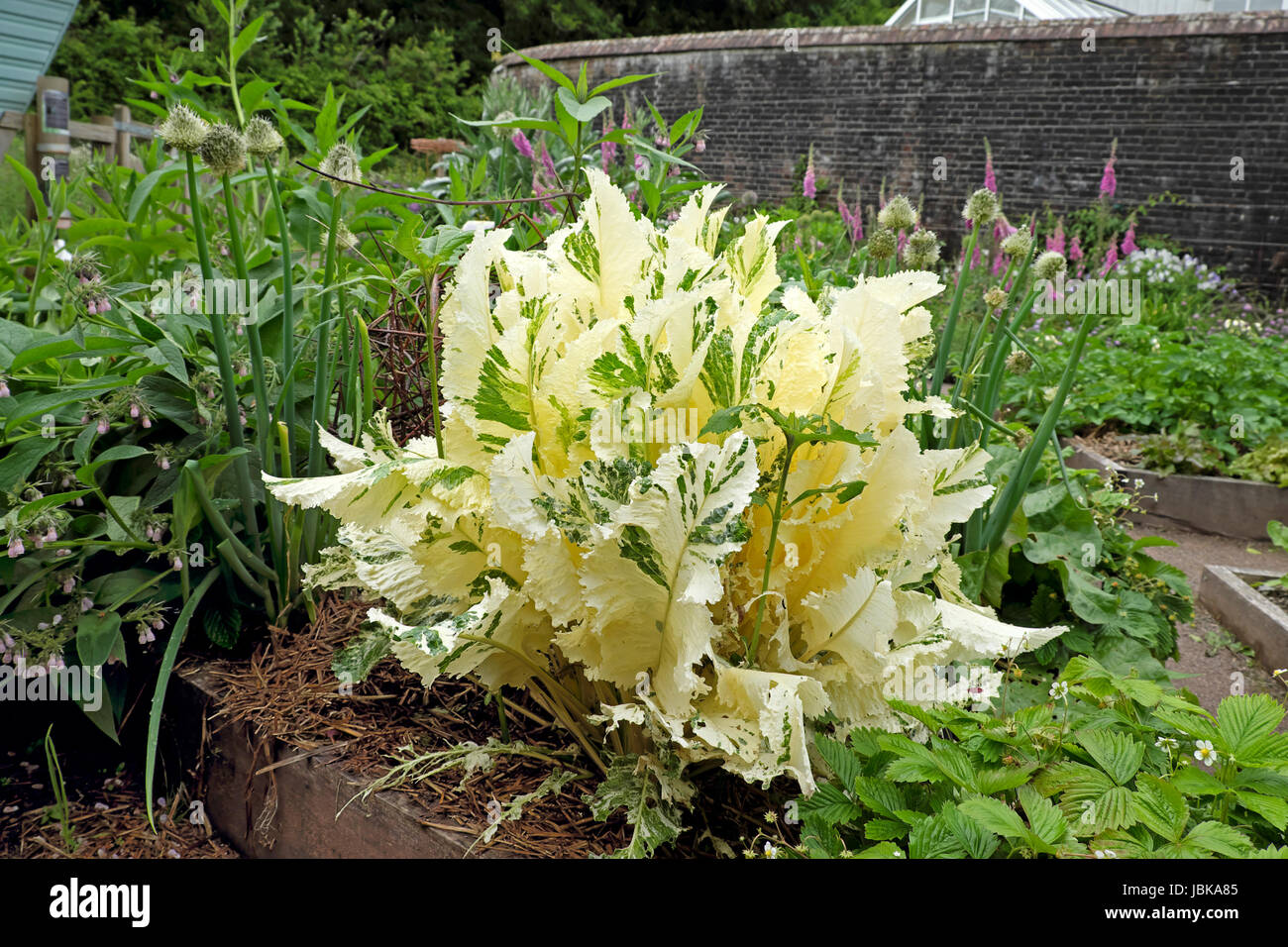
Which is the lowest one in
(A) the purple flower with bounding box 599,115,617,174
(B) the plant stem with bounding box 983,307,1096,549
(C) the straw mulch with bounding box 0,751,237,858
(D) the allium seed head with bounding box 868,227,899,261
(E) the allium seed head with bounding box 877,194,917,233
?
(C) the straw mulch with bounding box 0,751,237,858

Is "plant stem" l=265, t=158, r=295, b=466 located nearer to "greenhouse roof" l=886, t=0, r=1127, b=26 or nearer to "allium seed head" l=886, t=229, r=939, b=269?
"allium seed head" l=886, t=229, r=939, b=269

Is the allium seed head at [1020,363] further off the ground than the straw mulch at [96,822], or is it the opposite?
the allium seed head at [1020,363]

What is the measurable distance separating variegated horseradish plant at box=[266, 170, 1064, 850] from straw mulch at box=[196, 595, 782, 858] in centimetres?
11

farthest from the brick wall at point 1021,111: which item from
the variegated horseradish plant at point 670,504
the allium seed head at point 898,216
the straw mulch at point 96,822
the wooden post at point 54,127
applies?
the variegated horseradish plant at point 670,504

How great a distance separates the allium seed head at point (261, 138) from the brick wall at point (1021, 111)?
31.8 ft

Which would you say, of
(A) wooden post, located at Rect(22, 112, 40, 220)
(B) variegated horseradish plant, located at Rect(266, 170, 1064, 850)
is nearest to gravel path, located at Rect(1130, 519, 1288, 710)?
(B) variegated horseradish plant, located at Rect(266, 170, 1064, 850)

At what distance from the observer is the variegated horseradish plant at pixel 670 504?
0.87 m

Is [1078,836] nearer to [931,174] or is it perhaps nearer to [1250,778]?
[1250,778]

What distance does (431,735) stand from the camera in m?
1.28

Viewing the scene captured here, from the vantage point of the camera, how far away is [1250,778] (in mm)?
956

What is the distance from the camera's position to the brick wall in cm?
965

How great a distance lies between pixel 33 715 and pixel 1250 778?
1.97 m

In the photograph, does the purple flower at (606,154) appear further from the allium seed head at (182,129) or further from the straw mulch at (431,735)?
the straw mulch at (431,735)
